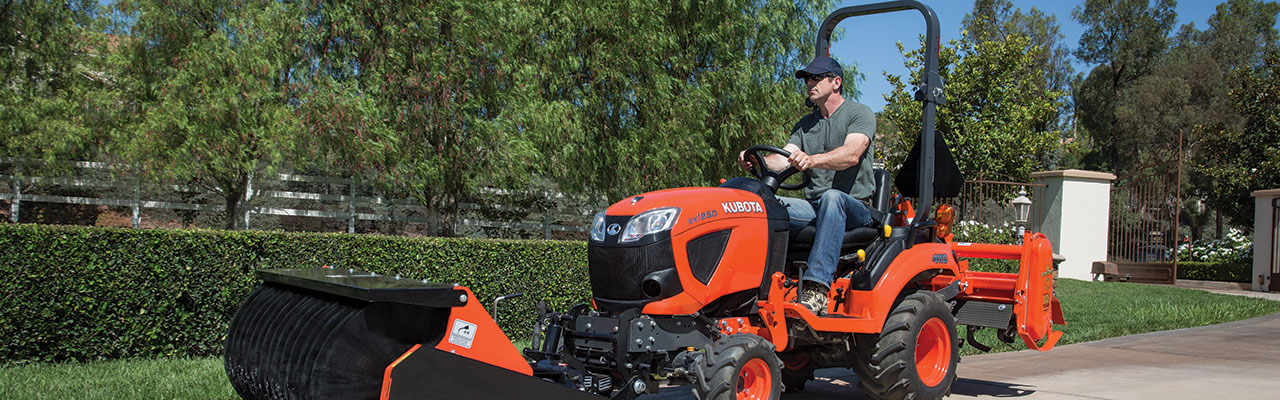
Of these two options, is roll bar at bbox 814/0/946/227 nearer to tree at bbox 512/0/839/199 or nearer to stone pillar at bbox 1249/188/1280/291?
tree at bbox 512/0/839/199

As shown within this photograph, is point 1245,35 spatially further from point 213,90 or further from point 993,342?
point 213,90

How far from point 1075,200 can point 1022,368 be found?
14750 millimetres

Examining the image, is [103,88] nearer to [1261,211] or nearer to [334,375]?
[334,375]

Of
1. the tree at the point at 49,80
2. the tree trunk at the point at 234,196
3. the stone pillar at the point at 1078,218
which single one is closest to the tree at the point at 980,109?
the stone pillar at the point at 1078,218

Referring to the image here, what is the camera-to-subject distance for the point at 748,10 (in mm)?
18109

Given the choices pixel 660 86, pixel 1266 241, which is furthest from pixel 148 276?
pixel 1266 241

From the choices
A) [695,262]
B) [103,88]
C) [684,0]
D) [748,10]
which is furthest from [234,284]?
[103,88]

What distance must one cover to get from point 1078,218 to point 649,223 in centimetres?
1900

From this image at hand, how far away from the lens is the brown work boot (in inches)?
193

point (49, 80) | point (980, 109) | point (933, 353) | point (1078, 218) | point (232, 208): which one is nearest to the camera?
point (933, 353)

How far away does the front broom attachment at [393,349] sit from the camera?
354cm

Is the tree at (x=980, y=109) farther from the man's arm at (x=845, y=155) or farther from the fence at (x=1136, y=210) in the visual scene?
the man's arm at (x=845, y=155)

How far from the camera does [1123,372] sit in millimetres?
7105

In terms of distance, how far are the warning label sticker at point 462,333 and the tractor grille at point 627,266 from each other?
2.59ft
